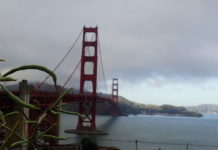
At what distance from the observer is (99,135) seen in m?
55.4

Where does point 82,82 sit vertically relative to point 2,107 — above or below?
above

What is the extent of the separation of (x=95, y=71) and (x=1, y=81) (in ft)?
194

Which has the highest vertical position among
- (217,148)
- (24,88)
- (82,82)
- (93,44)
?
(93,44)

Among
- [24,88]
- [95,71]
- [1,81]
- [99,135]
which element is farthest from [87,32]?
[1,81]

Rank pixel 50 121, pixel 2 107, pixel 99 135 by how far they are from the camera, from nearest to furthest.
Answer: pixel 2 107 < pixel 50 121 < pixel 99 135

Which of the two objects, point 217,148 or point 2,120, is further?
point 217,148

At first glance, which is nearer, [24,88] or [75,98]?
[24,88]

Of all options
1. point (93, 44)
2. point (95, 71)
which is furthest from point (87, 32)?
point (95, 71)

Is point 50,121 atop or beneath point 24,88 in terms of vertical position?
beneath

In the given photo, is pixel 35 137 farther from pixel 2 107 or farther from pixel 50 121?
pixel 50 121

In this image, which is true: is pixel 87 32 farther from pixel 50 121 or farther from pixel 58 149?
pixel 58 149

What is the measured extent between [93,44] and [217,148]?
105ft

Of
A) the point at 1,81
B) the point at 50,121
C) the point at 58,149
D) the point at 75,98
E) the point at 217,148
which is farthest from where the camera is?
the point at 217,148

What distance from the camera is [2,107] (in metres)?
21.7
